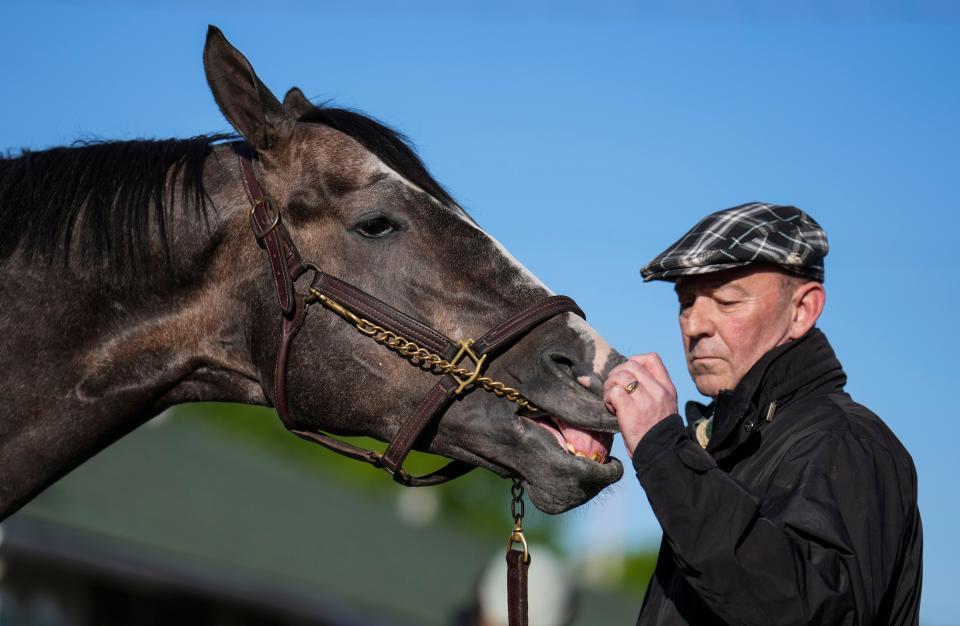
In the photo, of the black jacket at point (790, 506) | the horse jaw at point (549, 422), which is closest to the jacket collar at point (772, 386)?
the black jacket at point (790, 506)

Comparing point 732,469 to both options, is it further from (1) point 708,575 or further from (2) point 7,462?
(2) point 7,462

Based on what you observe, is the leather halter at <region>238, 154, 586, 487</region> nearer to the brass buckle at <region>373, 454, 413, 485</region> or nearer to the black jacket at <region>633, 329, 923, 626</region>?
the brass buckle at <region>373, 454, 413, 485</region>

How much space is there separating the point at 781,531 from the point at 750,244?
80cm

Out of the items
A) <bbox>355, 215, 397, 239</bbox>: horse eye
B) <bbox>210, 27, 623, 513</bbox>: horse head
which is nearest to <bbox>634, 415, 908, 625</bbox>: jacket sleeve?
<bbox>210, 27, 623, 513</bbox>: horse head

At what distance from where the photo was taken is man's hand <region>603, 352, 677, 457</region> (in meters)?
2.62

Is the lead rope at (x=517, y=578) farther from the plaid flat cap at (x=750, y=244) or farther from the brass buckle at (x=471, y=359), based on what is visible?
the plaid flat cap at (x=750, y=244)

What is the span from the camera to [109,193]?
3.61 m

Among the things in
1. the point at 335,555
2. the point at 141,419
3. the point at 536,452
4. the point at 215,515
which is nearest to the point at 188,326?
the point at 141,419

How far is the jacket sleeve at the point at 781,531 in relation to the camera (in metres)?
2.33

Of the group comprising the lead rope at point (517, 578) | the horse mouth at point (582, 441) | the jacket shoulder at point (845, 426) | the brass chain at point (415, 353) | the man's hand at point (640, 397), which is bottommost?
the lead rope at point (517, 578)

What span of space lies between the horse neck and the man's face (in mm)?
1552

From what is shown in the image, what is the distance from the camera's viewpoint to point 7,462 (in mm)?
3410

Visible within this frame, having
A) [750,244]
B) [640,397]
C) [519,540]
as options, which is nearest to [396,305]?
[519,540]

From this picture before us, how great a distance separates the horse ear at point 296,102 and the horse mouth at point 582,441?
60.6 inches
